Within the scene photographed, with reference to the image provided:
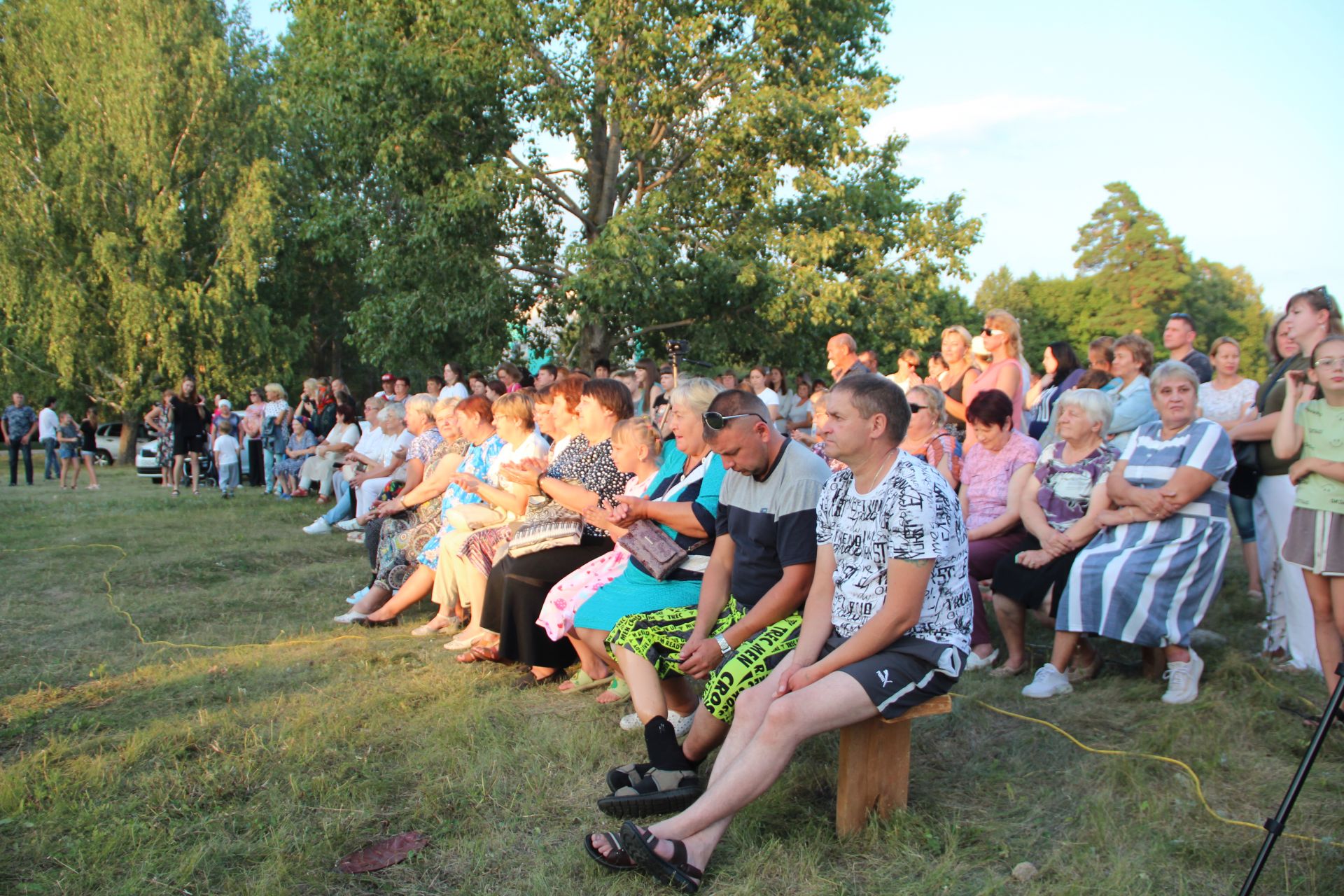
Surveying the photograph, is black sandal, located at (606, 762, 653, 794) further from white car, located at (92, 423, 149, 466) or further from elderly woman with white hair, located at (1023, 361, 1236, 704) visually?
white car, located at (92, 423, 149, 466)

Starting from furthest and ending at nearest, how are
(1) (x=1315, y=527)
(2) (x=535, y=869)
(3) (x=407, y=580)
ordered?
(3) (x=407, y=580) < (1) (x=1315, y=527) < (2) (x=535, y=869)

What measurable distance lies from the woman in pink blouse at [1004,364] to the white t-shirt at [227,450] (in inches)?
473

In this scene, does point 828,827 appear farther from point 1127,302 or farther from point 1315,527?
point 1127,302

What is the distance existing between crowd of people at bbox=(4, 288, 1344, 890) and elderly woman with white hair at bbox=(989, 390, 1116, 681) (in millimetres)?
14

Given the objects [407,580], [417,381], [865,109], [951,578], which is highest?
[865,109]

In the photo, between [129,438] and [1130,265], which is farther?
[1130,265]

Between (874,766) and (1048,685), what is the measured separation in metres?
1.68

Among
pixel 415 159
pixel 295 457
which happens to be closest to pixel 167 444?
pixel 295 457

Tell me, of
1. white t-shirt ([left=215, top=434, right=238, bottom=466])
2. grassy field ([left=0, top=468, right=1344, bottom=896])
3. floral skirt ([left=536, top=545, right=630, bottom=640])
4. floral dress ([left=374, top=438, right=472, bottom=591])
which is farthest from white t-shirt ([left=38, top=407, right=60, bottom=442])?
floral skirt ([left=536, top=545, right=630, bottom=640])

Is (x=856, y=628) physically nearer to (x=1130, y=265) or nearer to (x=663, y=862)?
(x=663, y=862)

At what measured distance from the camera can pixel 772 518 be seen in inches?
142

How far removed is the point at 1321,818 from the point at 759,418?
7.55 feet

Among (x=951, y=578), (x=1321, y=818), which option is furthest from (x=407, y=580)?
(x=1321, y=818)

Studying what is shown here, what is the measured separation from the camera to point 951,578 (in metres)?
3.13
